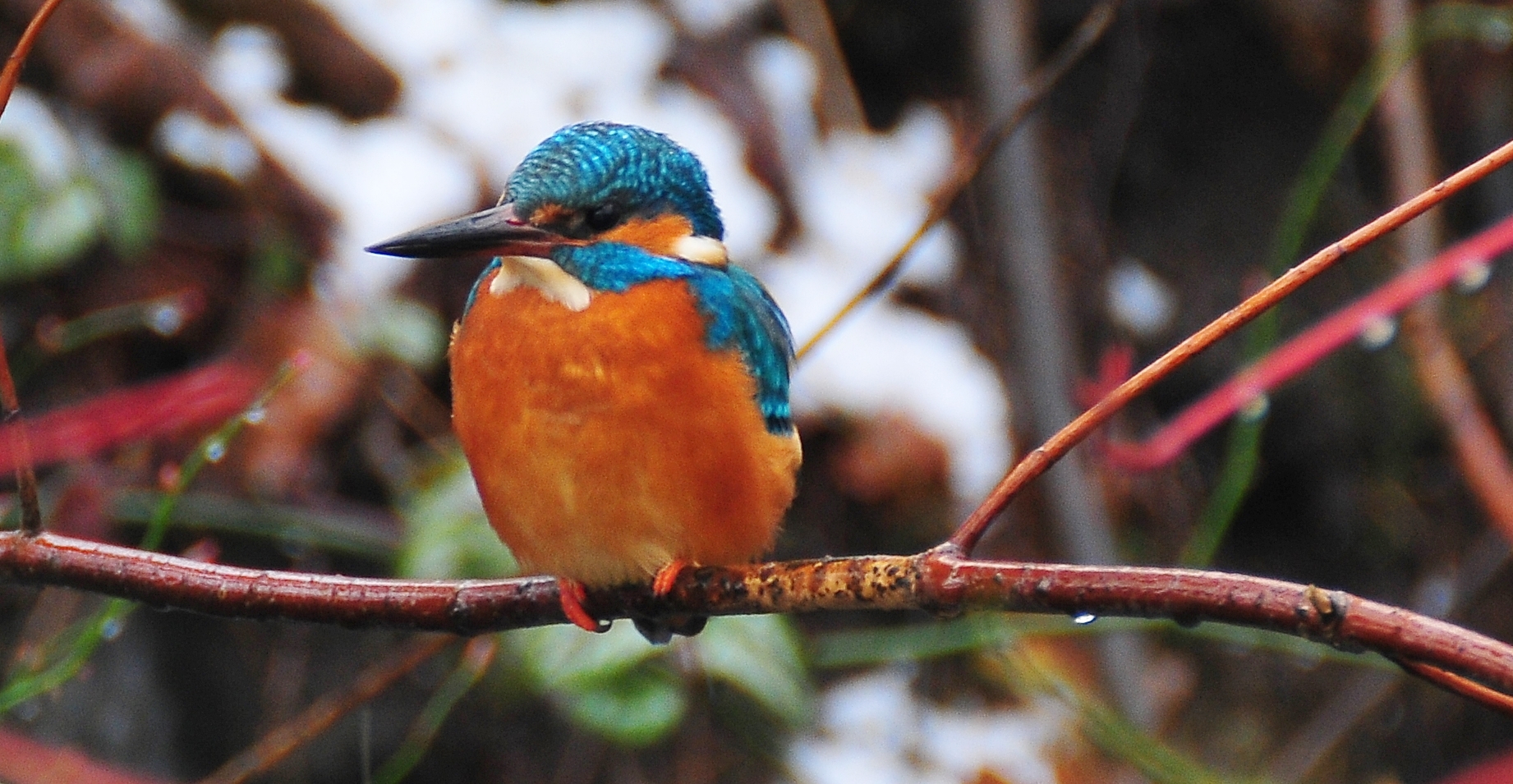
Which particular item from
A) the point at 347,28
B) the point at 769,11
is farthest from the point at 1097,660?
the point at 347,28

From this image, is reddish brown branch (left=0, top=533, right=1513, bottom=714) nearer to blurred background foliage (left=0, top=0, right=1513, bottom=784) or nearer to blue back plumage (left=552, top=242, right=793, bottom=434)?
blue back plumage (left=552, top=242, right=793, bottom=434)

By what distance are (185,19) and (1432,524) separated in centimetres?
349

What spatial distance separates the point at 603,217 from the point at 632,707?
44.9 inches

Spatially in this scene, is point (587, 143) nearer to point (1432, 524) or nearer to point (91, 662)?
point (91, 662)

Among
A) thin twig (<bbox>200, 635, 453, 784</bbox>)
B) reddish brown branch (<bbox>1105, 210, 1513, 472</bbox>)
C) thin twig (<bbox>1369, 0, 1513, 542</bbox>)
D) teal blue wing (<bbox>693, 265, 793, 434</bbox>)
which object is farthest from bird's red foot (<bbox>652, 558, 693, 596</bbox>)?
thin twig (<bbox>1369, 0, 1513, 542</bbox>)

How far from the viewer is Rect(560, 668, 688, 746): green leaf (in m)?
2.79

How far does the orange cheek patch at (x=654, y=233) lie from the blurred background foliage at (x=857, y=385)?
1194 millimetres

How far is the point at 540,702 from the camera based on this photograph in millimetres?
3605

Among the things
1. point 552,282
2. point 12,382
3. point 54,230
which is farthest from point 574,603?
point 54,230

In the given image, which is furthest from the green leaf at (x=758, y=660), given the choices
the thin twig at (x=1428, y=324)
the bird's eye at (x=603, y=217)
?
the thin twig at (x=1428, y=324)

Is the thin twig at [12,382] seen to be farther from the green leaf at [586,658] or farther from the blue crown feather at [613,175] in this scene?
the green leaf at [586,658]

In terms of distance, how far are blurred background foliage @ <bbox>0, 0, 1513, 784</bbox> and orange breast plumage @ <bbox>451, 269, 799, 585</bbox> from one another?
1.22 meters

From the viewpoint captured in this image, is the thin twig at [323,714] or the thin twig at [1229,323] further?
the thin twig at [323,714]

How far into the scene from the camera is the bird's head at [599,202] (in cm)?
191
